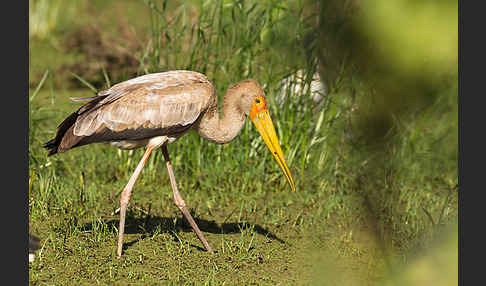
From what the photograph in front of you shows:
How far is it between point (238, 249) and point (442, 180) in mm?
2538

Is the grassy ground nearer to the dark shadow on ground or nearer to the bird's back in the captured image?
the dark shadow on ground

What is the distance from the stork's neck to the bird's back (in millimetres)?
138

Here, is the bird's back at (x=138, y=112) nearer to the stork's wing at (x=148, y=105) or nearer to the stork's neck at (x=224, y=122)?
the stork's wing at (x=148, y=105)

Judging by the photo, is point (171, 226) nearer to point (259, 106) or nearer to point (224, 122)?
point (224, 122)

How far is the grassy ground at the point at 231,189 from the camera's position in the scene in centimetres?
327

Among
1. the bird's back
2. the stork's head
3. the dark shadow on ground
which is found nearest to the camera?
the bird's back

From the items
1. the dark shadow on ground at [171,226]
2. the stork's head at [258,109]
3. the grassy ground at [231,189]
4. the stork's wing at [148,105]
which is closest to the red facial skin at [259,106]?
the stork's head at [258,109]

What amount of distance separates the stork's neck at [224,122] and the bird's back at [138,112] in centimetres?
14

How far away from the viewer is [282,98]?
17.1 ft

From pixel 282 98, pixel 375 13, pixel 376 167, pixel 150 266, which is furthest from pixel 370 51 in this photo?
pixel 282 98

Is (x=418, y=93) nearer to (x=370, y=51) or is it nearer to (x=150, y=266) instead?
(x=370, y=51)

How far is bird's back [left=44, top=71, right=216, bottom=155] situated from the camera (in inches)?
127

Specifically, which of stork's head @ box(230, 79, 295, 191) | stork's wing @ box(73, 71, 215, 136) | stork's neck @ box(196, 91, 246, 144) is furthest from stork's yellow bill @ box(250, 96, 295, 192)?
stork's wing @ box(73, 71, 215, 136)

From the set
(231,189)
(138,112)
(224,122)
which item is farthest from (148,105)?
(231,189)
